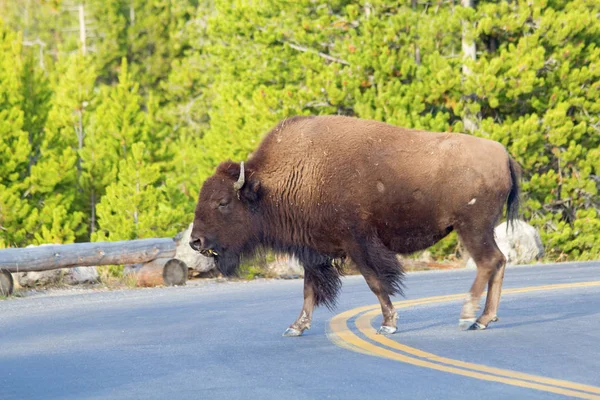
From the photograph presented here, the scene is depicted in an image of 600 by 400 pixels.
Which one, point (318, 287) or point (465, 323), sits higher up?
point (318, 287)

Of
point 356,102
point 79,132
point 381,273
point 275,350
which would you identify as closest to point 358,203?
point 381,273

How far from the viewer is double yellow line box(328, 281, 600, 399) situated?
6.53 metres

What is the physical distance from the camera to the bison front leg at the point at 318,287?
974 cm

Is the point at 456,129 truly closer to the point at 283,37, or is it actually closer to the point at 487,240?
the point at 283,37

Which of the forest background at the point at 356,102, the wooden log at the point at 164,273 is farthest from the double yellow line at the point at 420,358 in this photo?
the forest background at the point at 356,102

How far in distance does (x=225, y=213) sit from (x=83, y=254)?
6.20 m

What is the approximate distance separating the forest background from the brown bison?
40.1ft

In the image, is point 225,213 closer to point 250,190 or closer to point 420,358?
point 250,190

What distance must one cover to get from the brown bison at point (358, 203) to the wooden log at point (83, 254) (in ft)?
18.4

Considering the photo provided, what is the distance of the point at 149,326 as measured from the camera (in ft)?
34.3

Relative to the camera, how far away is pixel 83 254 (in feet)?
51.2

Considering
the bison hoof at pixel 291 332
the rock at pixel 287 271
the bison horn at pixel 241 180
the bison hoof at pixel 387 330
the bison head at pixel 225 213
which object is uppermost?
the bison horn at pixel 241 180

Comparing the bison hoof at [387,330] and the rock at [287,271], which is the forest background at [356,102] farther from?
the bison hoof at [387,330]

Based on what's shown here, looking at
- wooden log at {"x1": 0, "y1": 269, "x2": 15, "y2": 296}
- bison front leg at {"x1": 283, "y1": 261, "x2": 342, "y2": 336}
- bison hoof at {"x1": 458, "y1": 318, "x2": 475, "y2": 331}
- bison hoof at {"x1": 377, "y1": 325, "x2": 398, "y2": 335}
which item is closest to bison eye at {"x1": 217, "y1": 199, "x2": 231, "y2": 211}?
bison front leg at {"x1": 283, "y1": 261, "x2": 342, "y2": 336}
